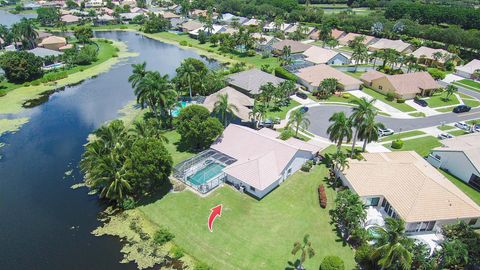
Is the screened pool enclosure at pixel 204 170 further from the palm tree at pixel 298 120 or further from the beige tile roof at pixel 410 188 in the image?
the beige tile roof at pixel 410 188

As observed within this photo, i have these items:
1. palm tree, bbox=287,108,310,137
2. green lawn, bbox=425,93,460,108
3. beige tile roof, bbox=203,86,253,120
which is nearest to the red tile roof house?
palm tree, bbox=287,108,310,137

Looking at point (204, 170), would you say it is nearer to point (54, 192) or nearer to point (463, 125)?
point (54, 192)

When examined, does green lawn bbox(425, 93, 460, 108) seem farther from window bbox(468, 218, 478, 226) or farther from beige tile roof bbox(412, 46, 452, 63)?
window bbox(468, 218, 478, 226)

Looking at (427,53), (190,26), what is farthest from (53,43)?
(427,53)

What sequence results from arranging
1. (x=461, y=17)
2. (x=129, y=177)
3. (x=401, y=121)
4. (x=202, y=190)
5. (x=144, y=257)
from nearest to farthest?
(x=144, y=257) → (x=129, y=177) → (x=202, y=190) → (x=401, y=121) → (x=461, y=17)

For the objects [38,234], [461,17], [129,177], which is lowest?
[38,234]

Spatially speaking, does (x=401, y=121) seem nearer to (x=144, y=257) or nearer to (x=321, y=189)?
(x=321, y=189)

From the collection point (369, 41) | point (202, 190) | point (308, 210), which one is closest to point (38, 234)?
point (202, 190)
